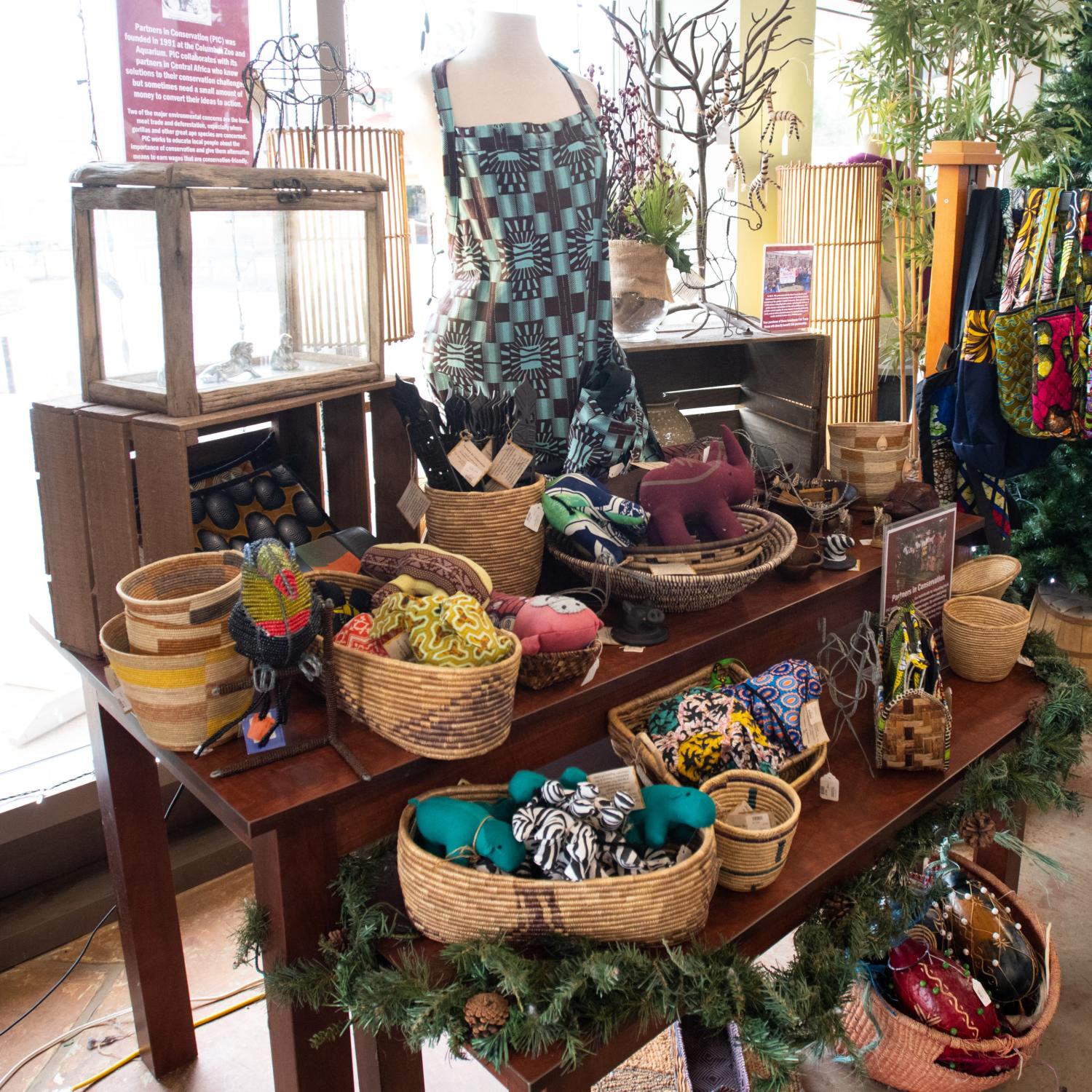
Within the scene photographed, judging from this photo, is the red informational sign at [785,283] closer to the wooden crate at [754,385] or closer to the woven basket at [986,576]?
the wooden crate at [754,385]

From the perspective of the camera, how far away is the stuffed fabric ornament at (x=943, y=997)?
1899mm

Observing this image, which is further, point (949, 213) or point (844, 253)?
point (844, 253)

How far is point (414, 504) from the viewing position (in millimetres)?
1734

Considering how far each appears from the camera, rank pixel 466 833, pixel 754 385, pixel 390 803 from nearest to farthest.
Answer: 1. pixel 466 833
2. pixel 390 803
3. pixel 754 385

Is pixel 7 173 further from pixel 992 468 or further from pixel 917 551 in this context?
pixel 992 468

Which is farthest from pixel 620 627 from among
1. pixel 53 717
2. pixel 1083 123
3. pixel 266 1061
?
pixel 1083 123

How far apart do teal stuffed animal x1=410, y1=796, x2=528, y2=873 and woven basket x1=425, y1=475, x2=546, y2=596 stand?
481mm

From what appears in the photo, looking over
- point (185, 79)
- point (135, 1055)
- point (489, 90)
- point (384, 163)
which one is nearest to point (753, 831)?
point (489, 90)

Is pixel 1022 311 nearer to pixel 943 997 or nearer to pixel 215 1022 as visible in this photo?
pixel 943 997

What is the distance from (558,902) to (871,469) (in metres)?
1.48

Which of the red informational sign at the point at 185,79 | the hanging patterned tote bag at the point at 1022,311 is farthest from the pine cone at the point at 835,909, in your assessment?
the hanging patterned tote bag at the point at 1022,311

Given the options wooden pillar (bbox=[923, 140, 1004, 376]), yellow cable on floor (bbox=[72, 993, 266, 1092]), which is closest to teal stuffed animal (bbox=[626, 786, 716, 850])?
yellow cable on floor (bbox=[72, 993, 266, 1092])

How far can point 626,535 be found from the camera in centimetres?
181

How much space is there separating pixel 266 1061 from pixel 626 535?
132 centimetres
